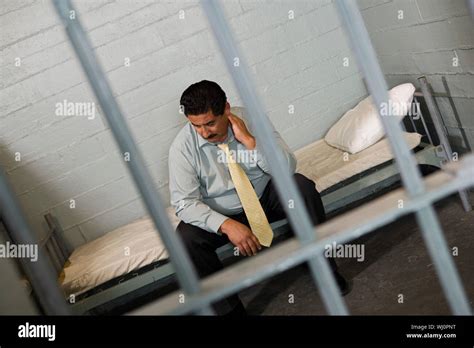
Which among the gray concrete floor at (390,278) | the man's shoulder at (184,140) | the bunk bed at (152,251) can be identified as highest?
the man's shoulder at (184,140)

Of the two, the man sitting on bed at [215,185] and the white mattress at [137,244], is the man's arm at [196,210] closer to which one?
the man sitting on bed at [215,185]

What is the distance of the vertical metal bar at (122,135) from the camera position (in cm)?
119

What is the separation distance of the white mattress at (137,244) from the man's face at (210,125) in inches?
29.0

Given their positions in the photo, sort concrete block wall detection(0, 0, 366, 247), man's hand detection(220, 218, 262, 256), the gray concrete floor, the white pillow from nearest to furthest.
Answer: the gray concrete floor → man's hand detection(220, 218, 262, 256) → the white pillow → concrete block wall detection(0, 0, 366, 247)

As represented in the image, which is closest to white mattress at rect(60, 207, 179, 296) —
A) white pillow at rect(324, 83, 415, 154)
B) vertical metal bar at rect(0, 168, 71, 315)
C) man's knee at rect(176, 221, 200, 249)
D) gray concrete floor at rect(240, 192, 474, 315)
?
man's knee at rect(176, 221, 200, 249)

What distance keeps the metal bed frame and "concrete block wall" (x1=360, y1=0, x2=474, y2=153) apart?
93.6 inches

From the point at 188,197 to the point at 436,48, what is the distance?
181cm

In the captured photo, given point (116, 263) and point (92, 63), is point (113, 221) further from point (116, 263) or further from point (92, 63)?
point (92, 63)

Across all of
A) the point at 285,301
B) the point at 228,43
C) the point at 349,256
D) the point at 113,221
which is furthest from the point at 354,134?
the point at 228,43

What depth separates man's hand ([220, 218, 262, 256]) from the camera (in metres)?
3.30

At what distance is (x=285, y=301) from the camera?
3605mm

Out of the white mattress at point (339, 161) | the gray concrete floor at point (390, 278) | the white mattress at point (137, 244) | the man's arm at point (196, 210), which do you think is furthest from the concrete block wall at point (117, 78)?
the gray concrete floor at point (390, 278)

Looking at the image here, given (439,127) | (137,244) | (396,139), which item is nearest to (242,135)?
(137,244)

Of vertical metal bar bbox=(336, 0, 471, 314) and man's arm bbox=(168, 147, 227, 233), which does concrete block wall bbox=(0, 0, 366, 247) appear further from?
vertical metal bar bbox=(336, 0, 471, 314)
